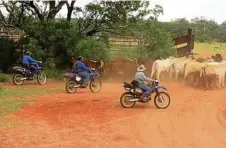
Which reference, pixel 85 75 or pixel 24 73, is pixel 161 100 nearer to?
pixel 85 75

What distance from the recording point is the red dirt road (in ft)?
29.9

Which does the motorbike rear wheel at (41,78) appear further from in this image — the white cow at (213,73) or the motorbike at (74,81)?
the white cow at (213,73)

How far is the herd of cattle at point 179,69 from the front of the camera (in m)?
18.0

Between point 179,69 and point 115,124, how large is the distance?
9.29 metres

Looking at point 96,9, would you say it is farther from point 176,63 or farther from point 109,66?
point 176,63

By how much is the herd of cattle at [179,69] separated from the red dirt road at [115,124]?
257 cm

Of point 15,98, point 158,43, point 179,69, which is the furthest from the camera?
point 158,43

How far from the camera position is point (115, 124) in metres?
10.9

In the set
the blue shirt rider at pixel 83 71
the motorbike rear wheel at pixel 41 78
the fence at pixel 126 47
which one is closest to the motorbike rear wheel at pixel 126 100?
the blue shirt rider at pixel 83 71

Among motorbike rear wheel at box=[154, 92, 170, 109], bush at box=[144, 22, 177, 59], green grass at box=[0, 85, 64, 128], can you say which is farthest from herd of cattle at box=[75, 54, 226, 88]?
motorbike rear wheel at box=[154, 92, 170, 109]

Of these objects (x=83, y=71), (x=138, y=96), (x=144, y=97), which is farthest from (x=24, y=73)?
(x=144, y=97)

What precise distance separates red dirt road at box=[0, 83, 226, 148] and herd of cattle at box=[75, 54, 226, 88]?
257 cm

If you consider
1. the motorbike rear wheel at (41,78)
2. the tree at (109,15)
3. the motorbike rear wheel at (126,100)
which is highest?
the tree at (109,15)

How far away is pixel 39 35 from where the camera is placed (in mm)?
21422
